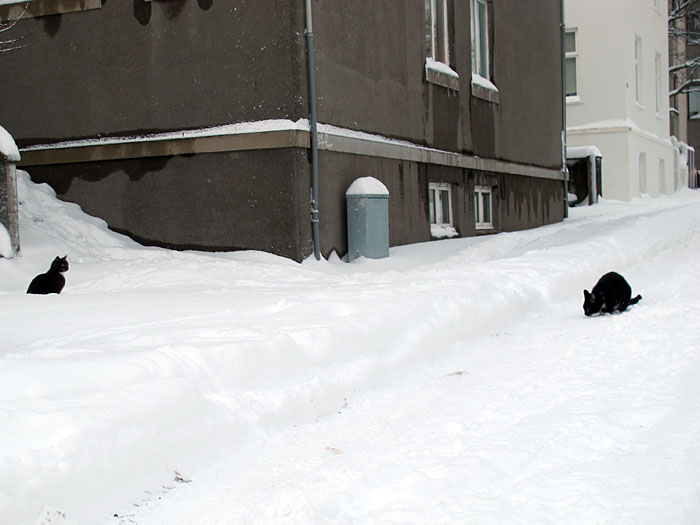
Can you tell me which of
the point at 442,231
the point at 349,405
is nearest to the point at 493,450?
the point at 349,405

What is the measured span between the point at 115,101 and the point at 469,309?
21.3ft

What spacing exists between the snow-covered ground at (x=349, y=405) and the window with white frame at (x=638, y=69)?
19650 millimetres

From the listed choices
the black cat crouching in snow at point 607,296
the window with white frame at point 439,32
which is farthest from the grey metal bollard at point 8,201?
the window with white frame at point 439,32

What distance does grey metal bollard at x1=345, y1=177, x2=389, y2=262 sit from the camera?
1066 centimetres

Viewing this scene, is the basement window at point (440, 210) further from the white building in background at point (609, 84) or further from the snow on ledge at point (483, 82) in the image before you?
the white building in background at point (609, 84)

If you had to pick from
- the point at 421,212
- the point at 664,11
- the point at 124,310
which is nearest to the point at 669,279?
the point at 421,212

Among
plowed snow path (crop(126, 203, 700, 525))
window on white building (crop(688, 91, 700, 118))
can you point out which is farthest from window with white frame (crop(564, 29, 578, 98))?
window on white building (crop(688, 91, 700, 118))

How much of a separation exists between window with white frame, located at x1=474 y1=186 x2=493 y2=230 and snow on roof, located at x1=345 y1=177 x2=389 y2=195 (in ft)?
16.5

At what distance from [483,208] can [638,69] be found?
45.3ft

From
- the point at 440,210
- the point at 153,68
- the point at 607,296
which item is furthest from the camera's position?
the point at 440,210

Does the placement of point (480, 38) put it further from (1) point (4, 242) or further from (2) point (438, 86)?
(1) point (4, 242)

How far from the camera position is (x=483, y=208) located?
52.5 ft

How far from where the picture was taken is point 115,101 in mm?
11039

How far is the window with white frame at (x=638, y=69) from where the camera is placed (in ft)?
85.3
